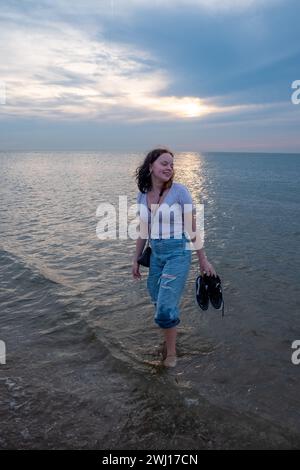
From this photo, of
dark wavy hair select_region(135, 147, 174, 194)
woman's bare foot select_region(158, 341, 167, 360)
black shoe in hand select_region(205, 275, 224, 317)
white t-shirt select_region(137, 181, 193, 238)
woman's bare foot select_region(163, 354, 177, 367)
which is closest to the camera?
white t-shirt select_region(137, 181, 193, 238)

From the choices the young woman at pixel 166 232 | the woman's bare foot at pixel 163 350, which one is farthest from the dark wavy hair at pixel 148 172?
the woman's bare foot at pixel 163 350

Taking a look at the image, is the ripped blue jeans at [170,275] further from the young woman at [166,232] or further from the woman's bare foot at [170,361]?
the woman's bare foot at [170,361]

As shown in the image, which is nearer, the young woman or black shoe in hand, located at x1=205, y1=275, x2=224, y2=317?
the young woman

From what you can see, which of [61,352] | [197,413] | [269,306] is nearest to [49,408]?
[61,352]

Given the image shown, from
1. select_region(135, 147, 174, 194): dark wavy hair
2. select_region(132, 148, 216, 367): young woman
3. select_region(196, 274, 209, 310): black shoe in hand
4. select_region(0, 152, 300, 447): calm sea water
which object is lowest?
select_region(0, 152, 300, 447): calm sea water

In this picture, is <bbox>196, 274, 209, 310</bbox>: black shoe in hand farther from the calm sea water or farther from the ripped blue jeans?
the calm sea water

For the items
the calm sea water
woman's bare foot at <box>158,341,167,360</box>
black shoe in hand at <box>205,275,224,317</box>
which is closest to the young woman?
black shoe in hand at <box>205,275,224,317</box>

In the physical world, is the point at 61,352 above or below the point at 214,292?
below

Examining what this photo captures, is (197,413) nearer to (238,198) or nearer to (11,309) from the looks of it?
(11,309)

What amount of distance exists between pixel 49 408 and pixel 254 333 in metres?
3.79

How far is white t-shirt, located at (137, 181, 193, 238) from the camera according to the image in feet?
16.8

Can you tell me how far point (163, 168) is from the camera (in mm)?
5160

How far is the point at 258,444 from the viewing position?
4215mm

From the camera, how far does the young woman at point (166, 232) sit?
5.16m
